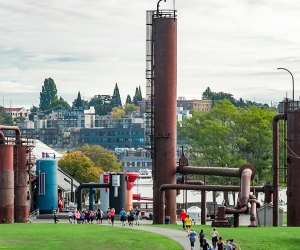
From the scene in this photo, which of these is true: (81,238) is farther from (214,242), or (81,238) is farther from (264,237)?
(214,242)

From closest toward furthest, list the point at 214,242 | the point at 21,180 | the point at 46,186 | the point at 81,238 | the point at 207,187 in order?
the point at 214,242
the point at 81,238
the point at 207,187
the point at 21,180
the point at 46,186

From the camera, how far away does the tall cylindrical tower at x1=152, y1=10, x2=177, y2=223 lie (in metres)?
101

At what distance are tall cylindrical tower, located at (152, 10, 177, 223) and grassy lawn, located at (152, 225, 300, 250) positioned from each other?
2295cm

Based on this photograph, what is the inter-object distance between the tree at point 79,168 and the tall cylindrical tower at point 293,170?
8960 centimetres

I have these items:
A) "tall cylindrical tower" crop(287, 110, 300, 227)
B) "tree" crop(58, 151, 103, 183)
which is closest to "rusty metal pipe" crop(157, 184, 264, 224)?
"tall cylindrical tower" crop(287, 110, 300, 227)

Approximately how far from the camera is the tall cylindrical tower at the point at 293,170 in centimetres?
8906

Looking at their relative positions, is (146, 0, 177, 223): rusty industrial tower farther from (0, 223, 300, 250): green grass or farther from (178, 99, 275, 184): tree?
(178, 99, 275, 184): tree

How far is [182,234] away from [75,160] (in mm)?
104100

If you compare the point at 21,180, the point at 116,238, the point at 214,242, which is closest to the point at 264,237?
the point at 214,242

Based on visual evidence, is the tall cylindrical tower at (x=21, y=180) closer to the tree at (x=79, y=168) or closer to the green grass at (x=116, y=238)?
the green grass at (x=116, y=238)

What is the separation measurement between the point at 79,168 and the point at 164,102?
3164 inches

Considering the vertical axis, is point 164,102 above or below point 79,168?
above

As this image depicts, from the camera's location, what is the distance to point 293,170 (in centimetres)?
8931

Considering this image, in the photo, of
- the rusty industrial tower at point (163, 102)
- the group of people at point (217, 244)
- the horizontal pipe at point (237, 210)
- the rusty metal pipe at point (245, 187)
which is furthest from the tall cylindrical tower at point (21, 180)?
the group of people at point (217, 244)
